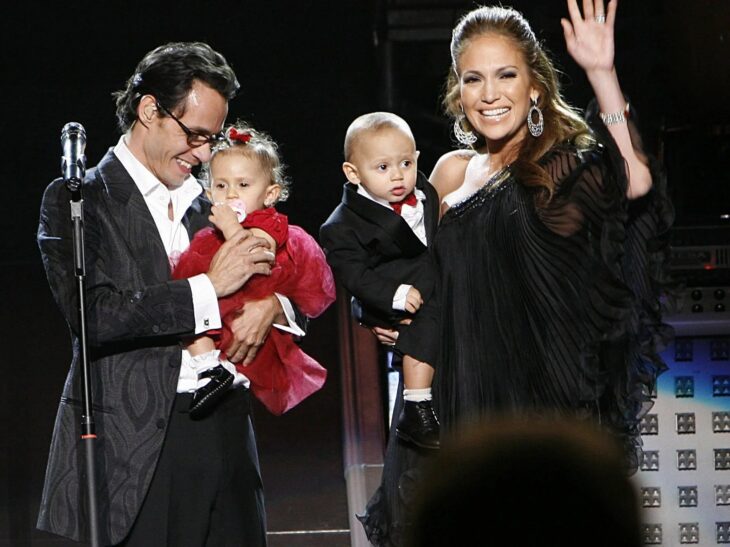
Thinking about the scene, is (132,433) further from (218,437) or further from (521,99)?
(521,99)

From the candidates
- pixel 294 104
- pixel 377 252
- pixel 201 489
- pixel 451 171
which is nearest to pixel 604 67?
pixel 451 171

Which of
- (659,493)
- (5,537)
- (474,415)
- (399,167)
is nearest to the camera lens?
(474,415)

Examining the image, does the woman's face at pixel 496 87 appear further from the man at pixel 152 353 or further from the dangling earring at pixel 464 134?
the man at pixel 152 353

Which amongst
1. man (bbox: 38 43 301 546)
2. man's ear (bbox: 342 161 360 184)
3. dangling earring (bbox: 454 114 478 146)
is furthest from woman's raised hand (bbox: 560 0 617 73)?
man (bbox: 38 43 301 546)

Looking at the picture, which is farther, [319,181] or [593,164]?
[319,181]

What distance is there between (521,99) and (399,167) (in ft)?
1.56

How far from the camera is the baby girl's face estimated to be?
291 centimetres

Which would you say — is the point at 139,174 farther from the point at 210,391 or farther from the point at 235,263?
the point at 210,391

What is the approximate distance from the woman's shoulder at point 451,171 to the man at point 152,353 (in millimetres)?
454

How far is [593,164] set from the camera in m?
2.26

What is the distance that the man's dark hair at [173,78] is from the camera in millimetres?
2867

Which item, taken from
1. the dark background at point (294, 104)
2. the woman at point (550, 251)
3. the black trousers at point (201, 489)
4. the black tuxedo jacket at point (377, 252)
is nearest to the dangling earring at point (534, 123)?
the woman at point (550, 251)

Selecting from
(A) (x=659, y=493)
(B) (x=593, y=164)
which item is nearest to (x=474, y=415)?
(B) (x=593, y=164)

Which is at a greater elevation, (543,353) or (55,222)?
(55,222)
